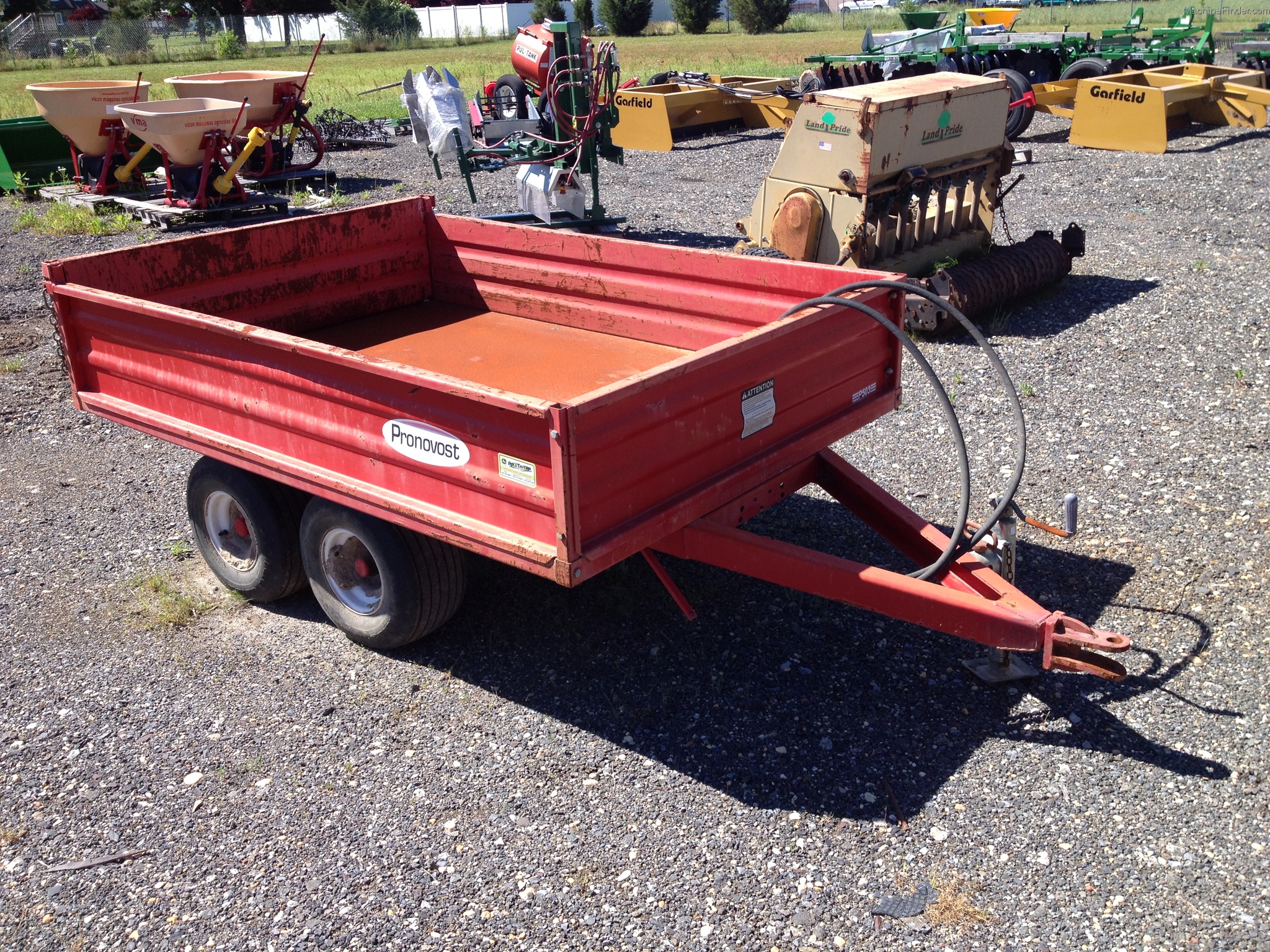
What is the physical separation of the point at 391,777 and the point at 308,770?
301 millimetres

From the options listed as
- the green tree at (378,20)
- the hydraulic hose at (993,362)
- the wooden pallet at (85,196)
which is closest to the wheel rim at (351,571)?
the hydraulic hose at (993,362)

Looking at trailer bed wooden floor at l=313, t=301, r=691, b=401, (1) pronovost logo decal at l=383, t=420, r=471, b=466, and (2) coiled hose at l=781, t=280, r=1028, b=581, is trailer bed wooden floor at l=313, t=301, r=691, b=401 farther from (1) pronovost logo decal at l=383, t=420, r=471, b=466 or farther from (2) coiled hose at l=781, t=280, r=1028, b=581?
(2) coiled hose at l=781, t=280, r=1028, b=581

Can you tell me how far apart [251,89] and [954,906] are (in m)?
13.3

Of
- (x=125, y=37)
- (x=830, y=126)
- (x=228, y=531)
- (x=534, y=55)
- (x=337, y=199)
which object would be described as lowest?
(x=228, y=531)

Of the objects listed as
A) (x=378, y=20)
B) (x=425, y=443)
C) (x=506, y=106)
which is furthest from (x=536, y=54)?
(x=378, y=20)

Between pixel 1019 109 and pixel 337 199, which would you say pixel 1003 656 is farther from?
pixel 1019 109

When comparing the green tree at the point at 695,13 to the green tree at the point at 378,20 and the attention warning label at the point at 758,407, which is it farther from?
the attention warning label at the point at 758,407

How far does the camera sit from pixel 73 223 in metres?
12.5

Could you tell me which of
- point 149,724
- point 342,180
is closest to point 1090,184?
point 342,180

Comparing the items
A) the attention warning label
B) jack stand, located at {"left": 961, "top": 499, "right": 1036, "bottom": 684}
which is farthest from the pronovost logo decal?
jack stand, located at {"left": 961, "top": 499, "right": 1036, "bottom": 684}

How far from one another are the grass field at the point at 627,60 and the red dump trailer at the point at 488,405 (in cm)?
1659

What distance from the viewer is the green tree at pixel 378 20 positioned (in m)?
49.1

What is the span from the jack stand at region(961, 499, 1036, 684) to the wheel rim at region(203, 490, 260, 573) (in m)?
3.05

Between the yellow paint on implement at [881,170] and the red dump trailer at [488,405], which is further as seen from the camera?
the yellow paint on implement at [881,170]
